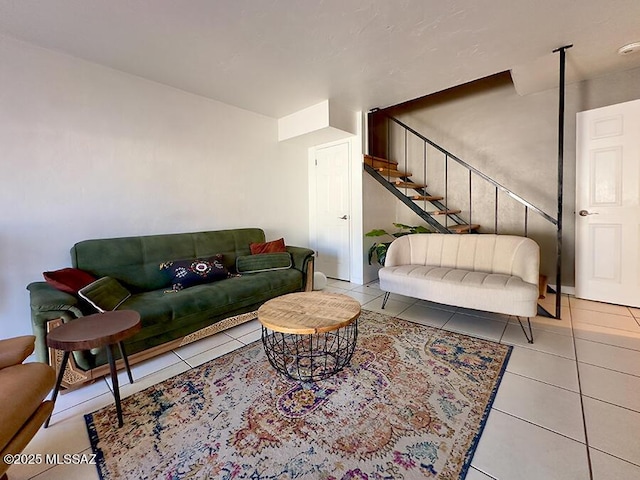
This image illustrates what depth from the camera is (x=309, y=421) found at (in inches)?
58.0

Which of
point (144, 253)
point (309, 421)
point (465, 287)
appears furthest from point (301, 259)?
point (309, 421)

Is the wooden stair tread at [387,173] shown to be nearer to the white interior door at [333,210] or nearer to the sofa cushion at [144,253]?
the white interior door at [333,210]

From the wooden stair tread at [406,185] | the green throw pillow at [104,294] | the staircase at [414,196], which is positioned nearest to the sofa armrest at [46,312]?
the green throw pillow at [104,294]

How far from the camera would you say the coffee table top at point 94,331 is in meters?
1.38

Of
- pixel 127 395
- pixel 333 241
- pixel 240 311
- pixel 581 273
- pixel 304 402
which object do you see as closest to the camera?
pixel 304 402

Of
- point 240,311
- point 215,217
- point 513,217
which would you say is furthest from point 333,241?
point 513,217

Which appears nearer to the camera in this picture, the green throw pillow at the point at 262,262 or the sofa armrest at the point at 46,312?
the sofa armrest at the point at 46,312

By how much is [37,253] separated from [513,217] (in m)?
5.03

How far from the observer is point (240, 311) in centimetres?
263

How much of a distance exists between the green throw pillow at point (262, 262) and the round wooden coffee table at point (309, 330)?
0.89 metres

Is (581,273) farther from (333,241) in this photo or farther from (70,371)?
(70,371)

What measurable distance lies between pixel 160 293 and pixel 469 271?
2.91 meters

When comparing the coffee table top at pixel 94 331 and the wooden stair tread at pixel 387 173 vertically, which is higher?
the wooden stair tread at pixel 387 173

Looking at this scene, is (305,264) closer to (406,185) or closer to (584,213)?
(406,185)
